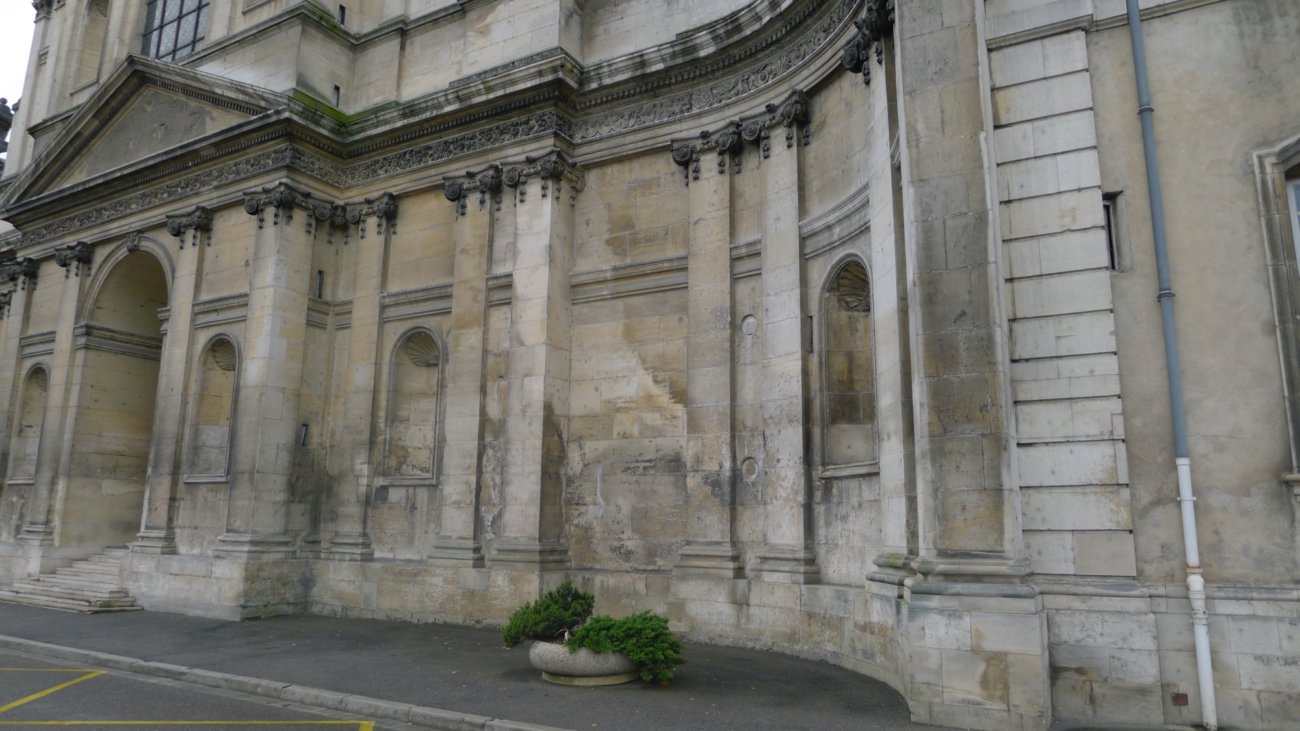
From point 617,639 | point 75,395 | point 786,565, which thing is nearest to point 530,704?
point 617,639

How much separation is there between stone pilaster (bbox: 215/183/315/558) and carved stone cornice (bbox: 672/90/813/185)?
27.4ft

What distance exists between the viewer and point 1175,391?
831 cm

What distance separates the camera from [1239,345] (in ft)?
27.1

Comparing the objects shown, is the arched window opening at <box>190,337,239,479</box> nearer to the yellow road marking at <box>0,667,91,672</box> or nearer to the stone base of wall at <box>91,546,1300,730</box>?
the yellow road marking at <box>0,667,91,672</box>

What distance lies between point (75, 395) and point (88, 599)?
6.06 m

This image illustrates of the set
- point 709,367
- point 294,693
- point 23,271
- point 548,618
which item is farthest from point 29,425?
point 548,618

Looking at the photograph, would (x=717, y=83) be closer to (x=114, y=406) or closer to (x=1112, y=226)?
(x=1112, y=226)

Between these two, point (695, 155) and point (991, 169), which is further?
point (695, 155)

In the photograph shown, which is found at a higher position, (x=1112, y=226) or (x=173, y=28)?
(x=173, y=28)

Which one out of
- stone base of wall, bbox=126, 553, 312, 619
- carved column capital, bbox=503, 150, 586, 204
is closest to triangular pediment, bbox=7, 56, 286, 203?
carved column capital, bbox=503, 150, 586, 204

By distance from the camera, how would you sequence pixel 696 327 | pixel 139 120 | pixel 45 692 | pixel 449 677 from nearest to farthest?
1. pixel 45 692
2. pixel 449 677
3. pixel 696 327
4. pixel 139 120

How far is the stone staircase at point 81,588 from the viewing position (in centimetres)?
1719

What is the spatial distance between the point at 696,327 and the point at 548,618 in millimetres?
5994

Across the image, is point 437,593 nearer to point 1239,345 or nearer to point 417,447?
point 417,447
